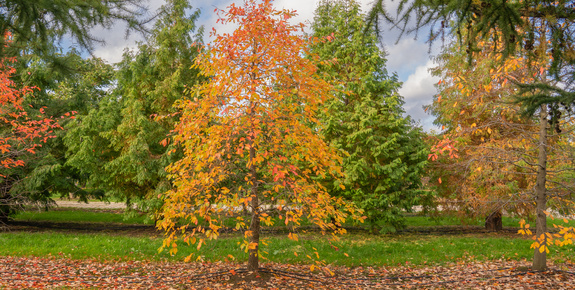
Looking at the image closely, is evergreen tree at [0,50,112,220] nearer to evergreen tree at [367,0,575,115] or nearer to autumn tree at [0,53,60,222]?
autumn tree at [0,53,60,222]

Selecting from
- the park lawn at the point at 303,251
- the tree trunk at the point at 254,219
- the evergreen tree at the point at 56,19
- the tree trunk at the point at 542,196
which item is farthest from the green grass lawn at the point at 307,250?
the evergreen tree at the point at 56,19

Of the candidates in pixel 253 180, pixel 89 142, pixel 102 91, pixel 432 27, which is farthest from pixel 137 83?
pixel 432 27

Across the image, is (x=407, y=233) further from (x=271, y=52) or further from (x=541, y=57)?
(x=271, y=52)

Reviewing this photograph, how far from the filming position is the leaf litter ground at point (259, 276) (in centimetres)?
652

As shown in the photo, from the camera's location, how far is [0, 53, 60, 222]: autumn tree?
10164 mm

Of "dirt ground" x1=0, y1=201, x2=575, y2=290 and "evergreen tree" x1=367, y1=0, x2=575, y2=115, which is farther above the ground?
"evergreen tree" x1=367, y1=0, x2=575, y2=115

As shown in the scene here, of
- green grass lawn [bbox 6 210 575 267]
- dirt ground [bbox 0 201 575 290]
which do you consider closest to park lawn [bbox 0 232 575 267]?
green grass lawn [bbox 6 210 575 267]

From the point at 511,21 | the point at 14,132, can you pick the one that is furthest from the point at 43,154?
the point at 511,21

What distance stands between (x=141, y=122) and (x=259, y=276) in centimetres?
750

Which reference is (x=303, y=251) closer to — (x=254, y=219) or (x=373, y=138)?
(x=254, y=219)

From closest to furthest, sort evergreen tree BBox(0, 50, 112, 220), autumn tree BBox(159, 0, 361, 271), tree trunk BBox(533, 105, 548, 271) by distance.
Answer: autumn tree BBox(159, 0, 361, 271) < tree trunk BBox(533, 105, 548, 271) < evergreen tree BBox(0, 50, 112, 220)

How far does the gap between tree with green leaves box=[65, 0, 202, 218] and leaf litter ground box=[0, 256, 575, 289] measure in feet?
13.6

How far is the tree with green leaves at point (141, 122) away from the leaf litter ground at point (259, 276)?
4160 mm

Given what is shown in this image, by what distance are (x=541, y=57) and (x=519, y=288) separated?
4.41 meters
